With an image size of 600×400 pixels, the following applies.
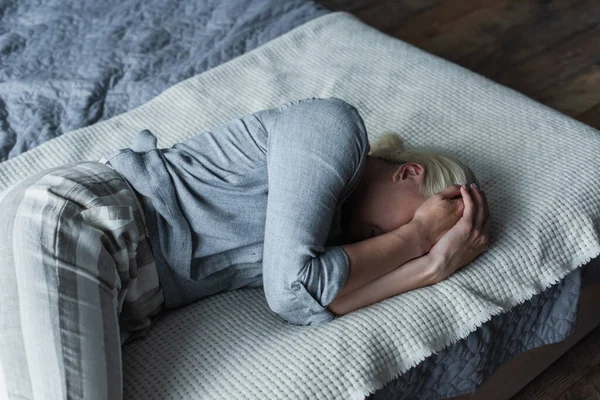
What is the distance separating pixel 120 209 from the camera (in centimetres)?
118

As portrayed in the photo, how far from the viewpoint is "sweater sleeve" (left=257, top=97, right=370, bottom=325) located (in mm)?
1144

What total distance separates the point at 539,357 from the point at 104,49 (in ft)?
4.28

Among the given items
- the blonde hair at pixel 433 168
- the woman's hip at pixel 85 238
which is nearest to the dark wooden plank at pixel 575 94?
the blonde hair at pixel 433 168

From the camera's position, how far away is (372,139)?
1.62 metres

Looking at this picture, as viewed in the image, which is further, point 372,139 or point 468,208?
point 372,139

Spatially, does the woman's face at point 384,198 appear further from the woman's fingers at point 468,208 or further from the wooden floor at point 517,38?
the wooden floor at point 517,38

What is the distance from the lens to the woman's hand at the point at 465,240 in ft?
4.08

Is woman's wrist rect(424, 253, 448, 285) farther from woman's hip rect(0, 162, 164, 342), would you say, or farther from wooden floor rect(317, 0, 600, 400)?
wooden floor rect(317, 0, 600, 400)

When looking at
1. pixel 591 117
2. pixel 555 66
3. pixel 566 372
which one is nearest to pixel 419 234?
pixel 566 372

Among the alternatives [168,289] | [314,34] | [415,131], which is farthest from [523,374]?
[314,34]

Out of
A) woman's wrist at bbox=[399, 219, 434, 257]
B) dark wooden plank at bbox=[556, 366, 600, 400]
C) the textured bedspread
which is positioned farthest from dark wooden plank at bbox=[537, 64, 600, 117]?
woman's wrist at bbox=[399, 219, 434, 257]

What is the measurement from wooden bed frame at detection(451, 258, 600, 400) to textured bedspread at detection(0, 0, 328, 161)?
1034 millimetres

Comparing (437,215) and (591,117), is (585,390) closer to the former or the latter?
(437,215)

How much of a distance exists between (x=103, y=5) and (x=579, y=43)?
1.68 m
